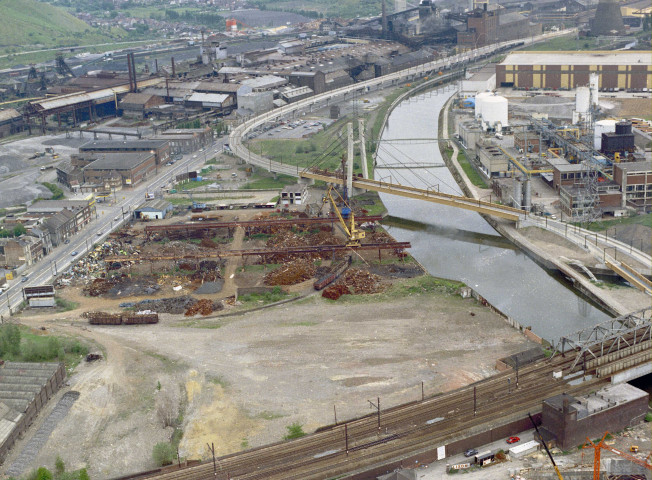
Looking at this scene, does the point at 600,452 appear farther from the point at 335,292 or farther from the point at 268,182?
the point at 268,182

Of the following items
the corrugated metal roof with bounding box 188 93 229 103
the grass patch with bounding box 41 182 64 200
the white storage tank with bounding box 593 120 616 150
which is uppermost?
the corrugated metal roof with bounding box 188 93 229 103

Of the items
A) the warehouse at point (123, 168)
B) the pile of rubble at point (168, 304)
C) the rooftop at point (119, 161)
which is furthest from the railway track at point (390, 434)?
→ the rooftop at point (119, 161)

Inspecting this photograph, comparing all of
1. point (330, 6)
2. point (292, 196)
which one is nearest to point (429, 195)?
point (292, 196)

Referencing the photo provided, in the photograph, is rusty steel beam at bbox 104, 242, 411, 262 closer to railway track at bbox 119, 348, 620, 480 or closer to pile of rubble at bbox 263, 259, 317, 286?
pile of rubble at bbox 263, 259, 317, 286

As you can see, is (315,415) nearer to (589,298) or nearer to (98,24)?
(589,298)

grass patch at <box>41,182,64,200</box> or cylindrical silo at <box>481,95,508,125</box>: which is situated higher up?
cylindrical silo at <box>481,95,508,125</box>

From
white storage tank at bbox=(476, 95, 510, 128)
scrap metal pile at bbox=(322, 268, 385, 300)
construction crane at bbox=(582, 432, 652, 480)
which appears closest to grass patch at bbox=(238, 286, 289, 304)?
scrap metal pile at bbox=(322, 268, 385, 300)
